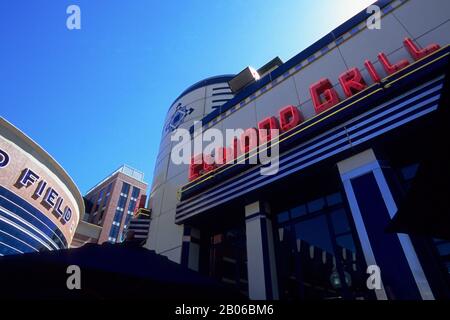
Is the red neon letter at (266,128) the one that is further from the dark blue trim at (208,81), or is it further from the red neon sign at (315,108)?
the dark blue trim at (208,81)

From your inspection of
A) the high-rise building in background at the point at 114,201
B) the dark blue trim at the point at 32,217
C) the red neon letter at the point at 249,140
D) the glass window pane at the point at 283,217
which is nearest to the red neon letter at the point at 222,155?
the red neon letter at the point at 249,140

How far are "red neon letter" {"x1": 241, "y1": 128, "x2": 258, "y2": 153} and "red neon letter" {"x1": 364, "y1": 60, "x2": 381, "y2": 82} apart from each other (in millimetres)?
4322

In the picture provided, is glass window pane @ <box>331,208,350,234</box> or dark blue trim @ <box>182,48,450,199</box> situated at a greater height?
dark blue trim @ <box>182,48,450,199</box>

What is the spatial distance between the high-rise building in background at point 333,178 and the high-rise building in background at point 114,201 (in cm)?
5439

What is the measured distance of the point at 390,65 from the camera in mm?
7973

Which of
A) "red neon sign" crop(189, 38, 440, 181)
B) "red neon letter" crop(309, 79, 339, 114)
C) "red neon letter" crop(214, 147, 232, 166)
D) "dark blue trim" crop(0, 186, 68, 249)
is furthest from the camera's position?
"dark blue trim" crop(0, 186, 68, 249)

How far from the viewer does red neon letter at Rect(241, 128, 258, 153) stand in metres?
10.4

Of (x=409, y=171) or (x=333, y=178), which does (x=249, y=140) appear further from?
(x=409, y=171)

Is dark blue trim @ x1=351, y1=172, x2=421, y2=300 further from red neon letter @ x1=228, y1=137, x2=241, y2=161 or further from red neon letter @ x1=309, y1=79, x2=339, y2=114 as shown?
red neon letter @ x1=228, y1=137, x2=241, y2=161

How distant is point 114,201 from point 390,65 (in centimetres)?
6959

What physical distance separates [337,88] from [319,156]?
103 inches

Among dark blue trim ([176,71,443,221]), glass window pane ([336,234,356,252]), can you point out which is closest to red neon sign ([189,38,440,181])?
dark blue trim ([176,71,443,221])

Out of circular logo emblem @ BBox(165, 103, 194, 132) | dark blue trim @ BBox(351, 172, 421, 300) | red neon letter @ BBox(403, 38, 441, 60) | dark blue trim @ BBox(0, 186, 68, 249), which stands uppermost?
circular logo emblem @ BBox(165, 103, 194, 132)

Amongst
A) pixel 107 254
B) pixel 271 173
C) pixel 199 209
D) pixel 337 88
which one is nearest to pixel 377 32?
pixel 337 88
